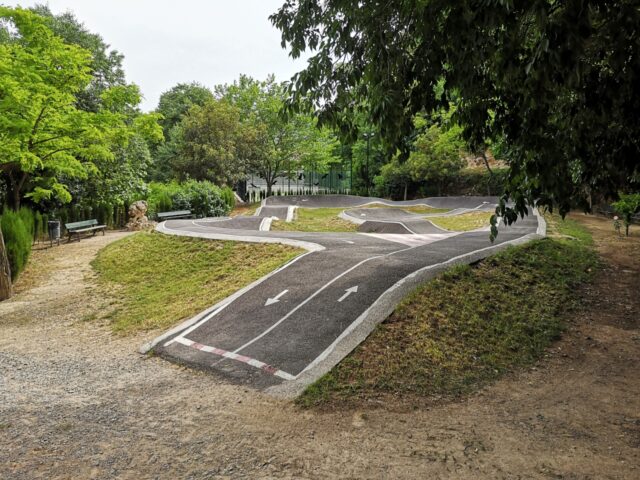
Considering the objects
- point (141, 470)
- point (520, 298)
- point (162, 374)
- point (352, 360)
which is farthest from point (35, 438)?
point (520, 298)

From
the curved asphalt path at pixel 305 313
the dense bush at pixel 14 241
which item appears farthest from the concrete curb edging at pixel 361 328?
the dense bush at pixel 14 241

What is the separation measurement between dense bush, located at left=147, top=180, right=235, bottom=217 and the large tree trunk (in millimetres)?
12890

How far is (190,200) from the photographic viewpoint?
2497 cm

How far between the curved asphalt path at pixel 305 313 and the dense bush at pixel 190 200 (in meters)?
14.2

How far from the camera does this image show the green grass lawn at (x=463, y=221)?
67.5ft

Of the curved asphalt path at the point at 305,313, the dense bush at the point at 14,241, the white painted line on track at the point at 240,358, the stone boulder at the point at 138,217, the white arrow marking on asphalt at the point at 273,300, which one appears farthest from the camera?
the stone boulder at the point at 138,217

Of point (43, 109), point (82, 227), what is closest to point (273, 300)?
point (43, 109)

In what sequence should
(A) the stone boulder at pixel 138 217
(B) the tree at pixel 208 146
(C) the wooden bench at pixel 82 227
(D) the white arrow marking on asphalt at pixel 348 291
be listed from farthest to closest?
(B) the tree at pixel 208 146
(A) the stone boulder at pixel 138 217
(C) the wooden bench at pixel 82 227
(D) the white arrow marking on asphalt at pixel 348 291

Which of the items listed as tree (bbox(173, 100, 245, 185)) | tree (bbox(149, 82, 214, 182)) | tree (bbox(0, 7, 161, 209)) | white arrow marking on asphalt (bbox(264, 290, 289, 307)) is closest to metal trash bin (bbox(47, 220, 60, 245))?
tree (bbox(0, 7, 161, 209))

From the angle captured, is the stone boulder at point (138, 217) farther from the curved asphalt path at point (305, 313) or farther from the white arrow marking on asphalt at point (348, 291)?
the white arrow marking on asphalt at point (348, 291)

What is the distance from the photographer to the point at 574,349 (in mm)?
7164

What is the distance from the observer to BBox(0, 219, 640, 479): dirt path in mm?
4090

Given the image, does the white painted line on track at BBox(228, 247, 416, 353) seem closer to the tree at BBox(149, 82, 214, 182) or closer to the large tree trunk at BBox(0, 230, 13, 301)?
the large tree trunk at BBox(0, 230, 13, 301)

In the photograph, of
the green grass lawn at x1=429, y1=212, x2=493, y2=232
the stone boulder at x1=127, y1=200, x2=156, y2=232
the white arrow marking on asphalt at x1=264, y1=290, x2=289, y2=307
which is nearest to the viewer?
the white arrow marking on asphalt at x1=264, y1=290, x2=289, y2=307
